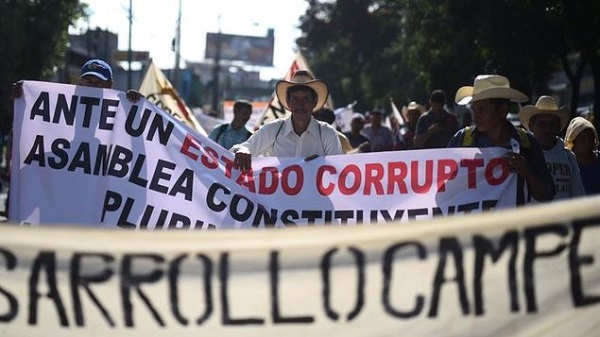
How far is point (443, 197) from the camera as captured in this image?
6.24 metres

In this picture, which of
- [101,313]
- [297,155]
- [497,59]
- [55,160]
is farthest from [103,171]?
[497,59]

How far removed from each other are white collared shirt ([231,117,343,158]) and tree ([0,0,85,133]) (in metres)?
25.2

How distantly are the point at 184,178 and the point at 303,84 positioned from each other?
1.06 m

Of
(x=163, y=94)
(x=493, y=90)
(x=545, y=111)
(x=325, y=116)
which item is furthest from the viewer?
(x=163, y=94)

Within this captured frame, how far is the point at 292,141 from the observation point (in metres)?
6.87

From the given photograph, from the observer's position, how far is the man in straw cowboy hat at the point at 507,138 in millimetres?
5926

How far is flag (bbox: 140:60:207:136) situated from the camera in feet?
51.0

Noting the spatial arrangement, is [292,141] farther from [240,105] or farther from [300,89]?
[240,105]

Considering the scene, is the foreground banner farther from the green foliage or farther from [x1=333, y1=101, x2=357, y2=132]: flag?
[x1=333, y1=101, x2=357, y2=132]: flag

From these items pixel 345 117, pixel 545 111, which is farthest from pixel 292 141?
pixel 345 117

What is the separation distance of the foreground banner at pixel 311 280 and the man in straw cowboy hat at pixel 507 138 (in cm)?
226

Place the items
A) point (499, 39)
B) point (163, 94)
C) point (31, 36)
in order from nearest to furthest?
1. point (163, 94)
2. point (499, 39)
3. point (31, 36)

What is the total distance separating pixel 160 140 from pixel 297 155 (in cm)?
85

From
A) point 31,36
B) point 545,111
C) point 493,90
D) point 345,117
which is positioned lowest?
point 345,117
